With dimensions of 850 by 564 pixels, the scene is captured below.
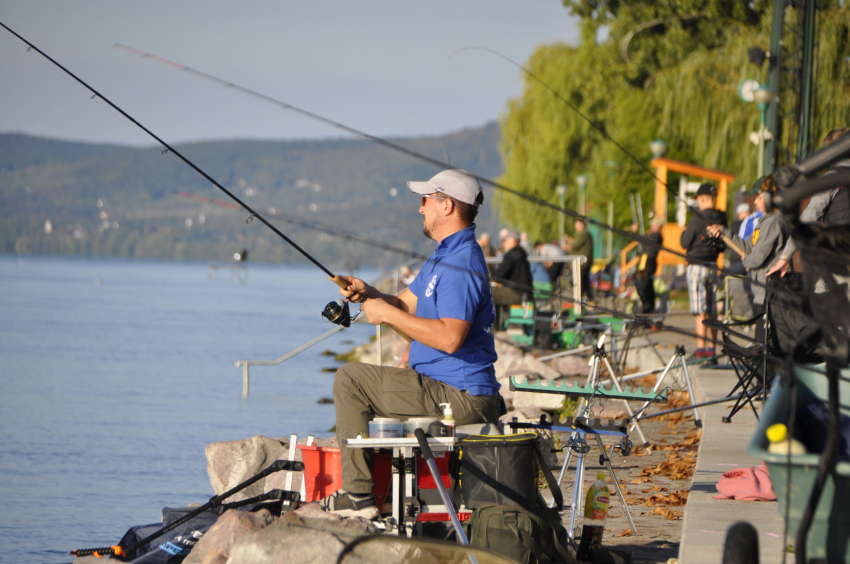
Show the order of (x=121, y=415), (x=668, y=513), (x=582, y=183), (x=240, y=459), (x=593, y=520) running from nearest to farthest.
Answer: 1. (x=593, y=520)
2. (x=668, y=513)
3. (x=240, y=459)
4. (x=121, y=415)
5. (x=582, y=183)

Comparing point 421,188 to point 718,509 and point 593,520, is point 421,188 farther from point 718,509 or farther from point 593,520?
point 718,509

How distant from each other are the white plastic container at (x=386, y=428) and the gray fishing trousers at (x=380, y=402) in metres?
0.14

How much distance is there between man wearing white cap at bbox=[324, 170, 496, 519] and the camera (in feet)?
12.5

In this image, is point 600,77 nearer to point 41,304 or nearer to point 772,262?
point 772,262

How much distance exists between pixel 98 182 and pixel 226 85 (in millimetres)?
83032

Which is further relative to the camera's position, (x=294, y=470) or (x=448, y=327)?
(x=294, y=470)

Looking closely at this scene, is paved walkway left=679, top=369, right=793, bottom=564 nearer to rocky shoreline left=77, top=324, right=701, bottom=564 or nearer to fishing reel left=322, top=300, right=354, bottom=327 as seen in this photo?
rocky shoreline left=77, top=324, right=701, bottom=564

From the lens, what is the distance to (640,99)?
25594 millimetres

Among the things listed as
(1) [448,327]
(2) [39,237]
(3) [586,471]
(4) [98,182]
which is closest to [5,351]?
(3) [586,471]

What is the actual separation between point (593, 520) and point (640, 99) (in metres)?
22.9

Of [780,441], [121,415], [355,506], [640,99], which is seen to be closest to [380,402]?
[355,506]

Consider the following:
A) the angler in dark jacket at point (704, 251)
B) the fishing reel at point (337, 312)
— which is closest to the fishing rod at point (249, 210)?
the fishing reel at point (337, 312)

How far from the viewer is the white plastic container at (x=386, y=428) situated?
11.9 feet

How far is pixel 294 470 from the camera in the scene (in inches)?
167
